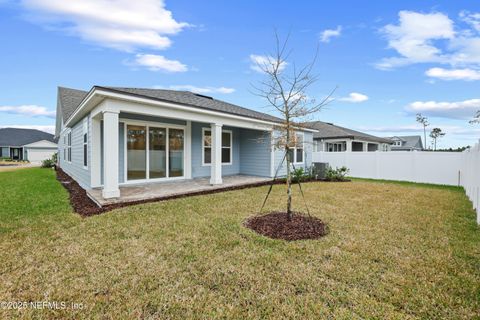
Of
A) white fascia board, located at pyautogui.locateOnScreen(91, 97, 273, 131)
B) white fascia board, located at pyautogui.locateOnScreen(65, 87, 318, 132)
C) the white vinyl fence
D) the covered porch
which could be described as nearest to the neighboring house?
the white vinyl fence

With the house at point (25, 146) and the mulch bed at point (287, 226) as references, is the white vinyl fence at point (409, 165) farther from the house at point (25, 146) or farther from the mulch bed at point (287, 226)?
the house at point (25, 146)

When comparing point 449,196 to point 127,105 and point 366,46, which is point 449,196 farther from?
point 127,105

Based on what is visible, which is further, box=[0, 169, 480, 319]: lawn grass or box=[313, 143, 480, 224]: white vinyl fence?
box=[313, 143, 480, 224]: white vinyl fence

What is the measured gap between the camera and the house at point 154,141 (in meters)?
6.48

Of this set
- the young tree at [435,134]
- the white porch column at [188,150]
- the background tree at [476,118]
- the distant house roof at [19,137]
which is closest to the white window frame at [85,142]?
the white porch column at [188,150]

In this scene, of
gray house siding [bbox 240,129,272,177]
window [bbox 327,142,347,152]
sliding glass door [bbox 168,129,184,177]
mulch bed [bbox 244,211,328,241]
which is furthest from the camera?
window [bbox 327,142,347,152]

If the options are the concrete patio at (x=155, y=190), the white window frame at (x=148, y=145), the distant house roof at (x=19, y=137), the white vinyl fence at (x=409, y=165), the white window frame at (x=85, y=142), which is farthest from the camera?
the distant house roof at (x=19, y=137)

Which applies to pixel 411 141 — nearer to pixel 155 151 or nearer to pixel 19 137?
pixel 155 151

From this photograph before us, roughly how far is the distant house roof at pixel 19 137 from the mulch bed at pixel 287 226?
45.9 meters

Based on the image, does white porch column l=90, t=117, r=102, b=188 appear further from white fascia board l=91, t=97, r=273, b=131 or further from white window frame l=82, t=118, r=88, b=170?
white window frame l=82, t=118, r=88, b=170

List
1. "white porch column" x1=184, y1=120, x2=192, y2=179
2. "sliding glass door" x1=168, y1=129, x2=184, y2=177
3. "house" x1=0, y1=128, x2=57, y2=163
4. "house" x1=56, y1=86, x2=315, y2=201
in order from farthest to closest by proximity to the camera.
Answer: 1. "house" x1=0, y1=128, x2=57, y2=163
2. "white porch column" x1=184, y1=120, x2=192, y2=179
3. "sliding glass door" x1=168, y1=129, x2=184, y2=177
4. "house" x1=56, y1=86, x2=315, y2=201

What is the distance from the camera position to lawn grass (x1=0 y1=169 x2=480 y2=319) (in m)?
2.29

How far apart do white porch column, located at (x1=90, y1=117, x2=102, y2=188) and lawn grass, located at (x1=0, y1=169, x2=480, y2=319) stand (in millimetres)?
2678

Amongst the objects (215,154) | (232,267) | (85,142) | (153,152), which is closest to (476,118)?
(215,154)
